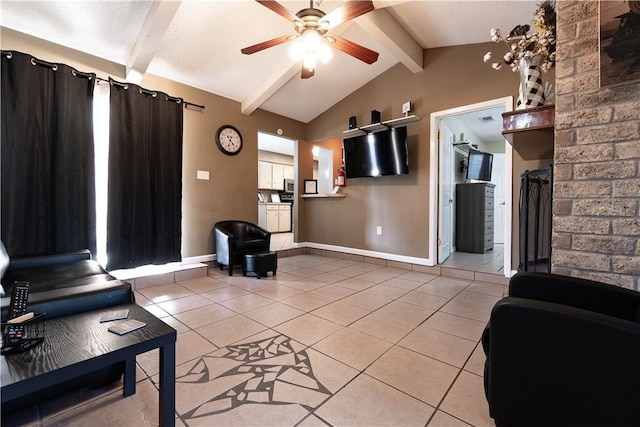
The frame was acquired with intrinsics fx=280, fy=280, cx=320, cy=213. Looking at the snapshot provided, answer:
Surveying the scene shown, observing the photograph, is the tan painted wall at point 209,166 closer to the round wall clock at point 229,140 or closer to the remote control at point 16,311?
the round wall clock at point 229,140

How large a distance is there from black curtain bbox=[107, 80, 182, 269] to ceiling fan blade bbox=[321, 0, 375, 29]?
8.21 feet

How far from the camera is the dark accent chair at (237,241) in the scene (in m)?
3.83

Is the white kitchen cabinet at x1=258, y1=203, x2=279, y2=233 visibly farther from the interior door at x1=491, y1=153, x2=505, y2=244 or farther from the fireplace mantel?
the fireplace mantel

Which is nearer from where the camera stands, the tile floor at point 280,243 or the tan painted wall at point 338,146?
the tan painted wall at point 338,146

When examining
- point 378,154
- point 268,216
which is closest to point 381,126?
point 378,154

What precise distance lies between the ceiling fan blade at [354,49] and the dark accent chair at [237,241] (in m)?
2.60

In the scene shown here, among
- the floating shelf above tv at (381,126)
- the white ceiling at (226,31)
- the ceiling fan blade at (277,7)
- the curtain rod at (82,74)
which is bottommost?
the floating shelf above tv at (381,126)

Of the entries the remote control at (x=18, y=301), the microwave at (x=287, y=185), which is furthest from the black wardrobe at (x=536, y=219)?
the microwave at (x=287, y=185)

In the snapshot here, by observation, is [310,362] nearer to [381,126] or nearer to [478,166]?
[381,126]

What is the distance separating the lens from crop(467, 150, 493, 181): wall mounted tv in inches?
204

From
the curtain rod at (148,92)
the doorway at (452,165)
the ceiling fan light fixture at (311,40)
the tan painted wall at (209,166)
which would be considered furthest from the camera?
the tan painted wall at (209,166)

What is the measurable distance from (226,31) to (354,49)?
Result: 5.29ft

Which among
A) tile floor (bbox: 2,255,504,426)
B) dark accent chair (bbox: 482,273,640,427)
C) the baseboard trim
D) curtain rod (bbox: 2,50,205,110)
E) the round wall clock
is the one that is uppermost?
curtain rod (bbox: 2,50,205,110)

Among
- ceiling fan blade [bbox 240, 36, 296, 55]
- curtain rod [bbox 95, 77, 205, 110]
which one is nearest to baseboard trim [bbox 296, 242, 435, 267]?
curtain rod [bbox 95, 77, 205, 110]
